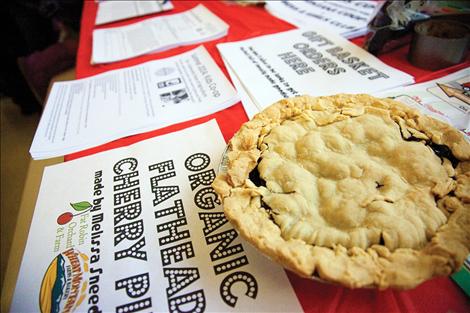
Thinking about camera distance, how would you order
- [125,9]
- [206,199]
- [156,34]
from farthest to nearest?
[125,9], [156,34], [206,199]

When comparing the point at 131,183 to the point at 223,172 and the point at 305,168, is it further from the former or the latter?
the point at 305,168

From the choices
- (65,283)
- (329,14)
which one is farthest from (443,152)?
(329,14)

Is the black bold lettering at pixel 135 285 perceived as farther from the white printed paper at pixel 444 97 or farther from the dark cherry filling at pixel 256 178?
the white printed paper at pixel 444 97

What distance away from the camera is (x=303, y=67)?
0.78m

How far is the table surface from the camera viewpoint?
0.37 meters

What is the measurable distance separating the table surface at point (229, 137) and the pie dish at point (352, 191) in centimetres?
8

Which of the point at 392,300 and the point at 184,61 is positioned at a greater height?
the point at 184,61

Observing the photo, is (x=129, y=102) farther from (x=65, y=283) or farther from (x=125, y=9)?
(x=125, y=9)

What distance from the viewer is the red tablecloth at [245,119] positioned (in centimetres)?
37

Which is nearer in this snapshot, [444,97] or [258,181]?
[258,181]

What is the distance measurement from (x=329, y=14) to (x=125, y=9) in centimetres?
89

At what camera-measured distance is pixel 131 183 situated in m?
0.55

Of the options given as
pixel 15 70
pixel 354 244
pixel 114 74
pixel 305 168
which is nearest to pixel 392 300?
pixel 354 244

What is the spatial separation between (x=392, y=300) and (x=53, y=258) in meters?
0.50
